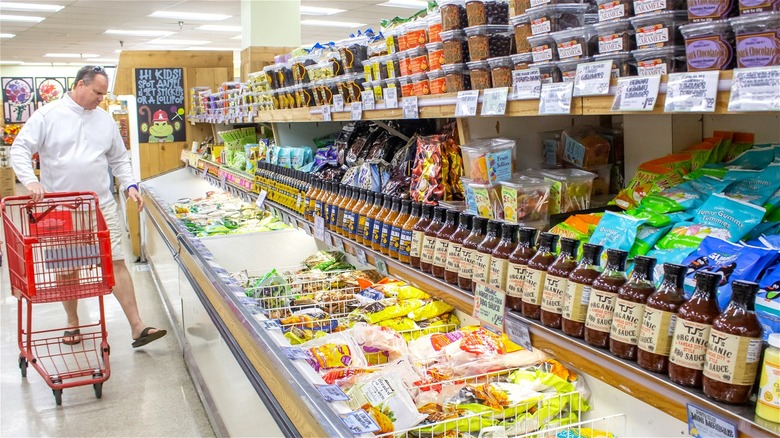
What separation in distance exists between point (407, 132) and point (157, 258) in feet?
10.4

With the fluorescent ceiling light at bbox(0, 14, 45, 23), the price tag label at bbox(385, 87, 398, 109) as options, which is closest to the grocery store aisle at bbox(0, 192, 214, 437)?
the price tag label at bbox(385, 87, 398, 109)

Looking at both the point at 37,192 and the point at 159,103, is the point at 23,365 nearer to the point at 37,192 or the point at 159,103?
the point at 37,192

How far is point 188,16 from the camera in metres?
13.2

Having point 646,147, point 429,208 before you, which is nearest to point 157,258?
point 429,208

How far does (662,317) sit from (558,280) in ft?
0.95

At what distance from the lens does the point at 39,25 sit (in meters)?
13.8

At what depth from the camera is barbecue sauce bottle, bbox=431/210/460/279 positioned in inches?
80.7

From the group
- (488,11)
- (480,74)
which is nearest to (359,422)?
(480,74)

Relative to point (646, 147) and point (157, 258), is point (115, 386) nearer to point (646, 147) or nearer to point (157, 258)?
point (157, 258)

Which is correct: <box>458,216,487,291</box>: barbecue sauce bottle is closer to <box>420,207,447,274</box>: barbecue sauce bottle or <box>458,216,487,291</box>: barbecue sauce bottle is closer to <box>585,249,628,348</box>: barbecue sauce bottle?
<box>420,207,447,274</box>: barbecue sauce bottle

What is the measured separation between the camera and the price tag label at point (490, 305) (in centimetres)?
171

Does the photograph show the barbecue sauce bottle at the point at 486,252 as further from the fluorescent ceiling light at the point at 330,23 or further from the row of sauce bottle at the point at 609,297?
the fluorescent ceiling light at the point at 330,23

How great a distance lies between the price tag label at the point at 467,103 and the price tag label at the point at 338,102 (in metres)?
1.14

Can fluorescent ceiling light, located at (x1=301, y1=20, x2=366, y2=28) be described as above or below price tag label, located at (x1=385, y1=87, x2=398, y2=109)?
above
